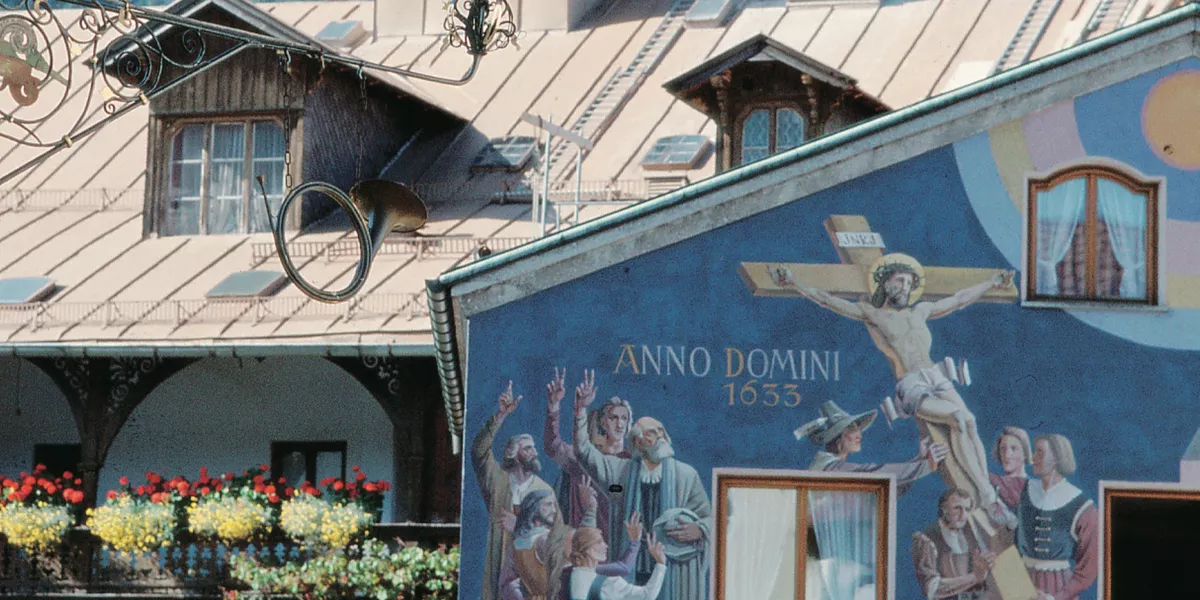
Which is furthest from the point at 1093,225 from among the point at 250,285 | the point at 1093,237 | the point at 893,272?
the point at 250,285

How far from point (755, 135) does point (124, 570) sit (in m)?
8.67

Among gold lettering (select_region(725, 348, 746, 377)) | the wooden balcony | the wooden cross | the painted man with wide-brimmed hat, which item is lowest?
the wooden balcony

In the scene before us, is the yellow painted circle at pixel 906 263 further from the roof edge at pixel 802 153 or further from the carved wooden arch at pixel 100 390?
the carved wooden arch at pixel 100 390

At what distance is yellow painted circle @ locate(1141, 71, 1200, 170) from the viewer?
815 inches

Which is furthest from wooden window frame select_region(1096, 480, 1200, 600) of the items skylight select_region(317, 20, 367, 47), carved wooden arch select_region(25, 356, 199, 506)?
skylight select_region(317, 20, 367, 47)

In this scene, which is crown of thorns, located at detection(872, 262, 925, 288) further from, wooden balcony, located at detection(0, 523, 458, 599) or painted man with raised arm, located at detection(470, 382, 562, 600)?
wooden balcony, located at detection(0, 523, 458, 599)

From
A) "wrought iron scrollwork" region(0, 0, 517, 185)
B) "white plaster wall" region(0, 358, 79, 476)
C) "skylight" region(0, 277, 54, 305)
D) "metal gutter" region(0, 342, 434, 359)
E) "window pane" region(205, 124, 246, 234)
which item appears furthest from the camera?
"window pane" region(205, 124, 246, 234)

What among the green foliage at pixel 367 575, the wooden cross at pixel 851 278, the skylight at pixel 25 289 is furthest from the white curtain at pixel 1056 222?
the skylight at pixel 25 289

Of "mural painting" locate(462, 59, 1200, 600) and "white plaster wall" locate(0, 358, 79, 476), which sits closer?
"mural painting" locate(462, 59, 1200, 600)

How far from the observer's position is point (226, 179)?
92.9ft

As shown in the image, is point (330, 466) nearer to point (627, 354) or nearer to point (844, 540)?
point (627, 354)

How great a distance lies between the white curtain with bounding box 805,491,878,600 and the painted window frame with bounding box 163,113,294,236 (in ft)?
33.8

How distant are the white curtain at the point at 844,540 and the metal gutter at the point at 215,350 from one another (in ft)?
18.7

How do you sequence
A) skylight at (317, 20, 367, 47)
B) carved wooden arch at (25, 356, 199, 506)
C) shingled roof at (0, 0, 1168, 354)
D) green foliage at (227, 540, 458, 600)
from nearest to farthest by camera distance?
1. green foliage at (227, 540, 458, 600)
2. shingled roof at (0, 0, 1168, 354)
3. carved wooden arch at (25, 356, 199, 506)
4. skylight at (317, 20, 367, 47)
